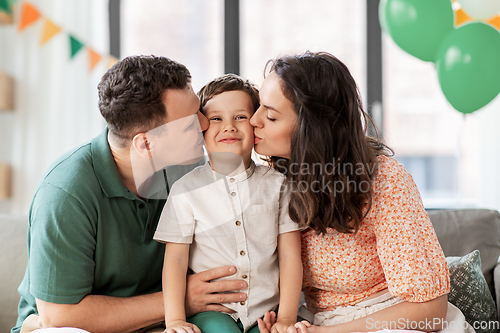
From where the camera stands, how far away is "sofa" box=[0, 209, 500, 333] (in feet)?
5.30

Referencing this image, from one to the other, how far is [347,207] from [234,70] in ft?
7.65

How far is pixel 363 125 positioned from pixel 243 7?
233 centimetres

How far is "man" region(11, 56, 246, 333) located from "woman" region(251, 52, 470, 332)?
0.24 m

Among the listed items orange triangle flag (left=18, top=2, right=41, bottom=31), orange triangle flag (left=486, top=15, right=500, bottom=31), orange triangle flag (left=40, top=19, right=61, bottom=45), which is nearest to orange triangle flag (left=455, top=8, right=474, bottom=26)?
orange triangle flag (left=486, top=15, right=500, bottom=31)

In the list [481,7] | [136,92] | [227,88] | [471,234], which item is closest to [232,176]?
[227,88]

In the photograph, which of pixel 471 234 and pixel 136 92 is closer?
pixel 136 92

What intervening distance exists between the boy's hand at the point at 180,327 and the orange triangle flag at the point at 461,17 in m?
2.32

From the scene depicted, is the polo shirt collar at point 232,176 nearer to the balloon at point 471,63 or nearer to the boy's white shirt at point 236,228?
the boy's white shirt at point 236,228

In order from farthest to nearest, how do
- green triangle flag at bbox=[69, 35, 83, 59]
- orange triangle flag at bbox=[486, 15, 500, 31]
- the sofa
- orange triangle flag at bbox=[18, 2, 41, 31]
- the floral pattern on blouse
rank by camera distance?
green triangle flag at bbox=[69, 35, 83, 59] < orange triangle flag at bbox=[18, 2, 41, 31] < orange triangle flag at bbox=[486, 15, 500, 31] < the sofa < the floral pattern on blouse

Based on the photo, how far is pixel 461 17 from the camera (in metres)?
2.51

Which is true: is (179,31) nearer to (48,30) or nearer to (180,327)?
(48,30)

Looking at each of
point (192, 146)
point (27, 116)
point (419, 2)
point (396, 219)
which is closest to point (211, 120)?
point (192, 146)

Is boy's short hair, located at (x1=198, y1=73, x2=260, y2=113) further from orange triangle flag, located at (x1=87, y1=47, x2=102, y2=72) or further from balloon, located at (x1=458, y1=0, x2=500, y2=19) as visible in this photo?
orange triangle flag, located at (x1=87, y1=47, x2=102, y2=72)

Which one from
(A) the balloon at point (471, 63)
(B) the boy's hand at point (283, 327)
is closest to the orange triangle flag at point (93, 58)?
(A) the balloon at point (471, 63)
